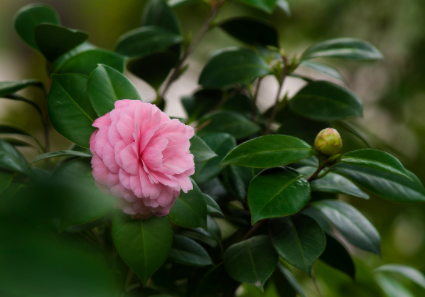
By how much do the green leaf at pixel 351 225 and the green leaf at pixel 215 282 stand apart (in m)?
0.18

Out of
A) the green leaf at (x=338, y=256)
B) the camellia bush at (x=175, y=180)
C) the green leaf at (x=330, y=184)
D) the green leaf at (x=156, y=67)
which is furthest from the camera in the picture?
the green leaf at (x=156, y=67)

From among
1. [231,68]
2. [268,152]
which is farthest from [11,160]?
[231,68]

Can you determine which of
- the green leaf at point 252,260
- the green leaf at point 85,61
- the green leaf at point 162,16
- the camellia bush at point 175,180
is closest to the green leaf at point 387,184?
the camellia bush at point 175,180

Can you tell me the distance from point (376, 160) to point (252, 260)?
0.21 m

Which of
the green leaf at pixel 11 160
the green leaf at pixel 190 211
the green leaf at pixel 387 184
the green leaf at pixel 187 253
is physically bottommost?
the green leaf at pixel 187 253

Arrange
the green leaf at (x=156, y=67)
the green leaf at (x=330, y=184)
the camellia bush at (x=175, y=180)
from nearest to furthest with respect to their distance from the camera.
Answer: the camellia bush at (x=175, y=180) → the green leaf at (x=330, y=184) → the green leaf at (x=156, y=67)

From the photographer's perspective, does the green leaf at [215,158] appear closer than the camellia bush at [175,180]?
No

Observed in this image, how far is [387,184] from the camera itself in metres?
0.49

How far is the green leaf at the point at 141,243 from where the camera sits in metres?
0.39

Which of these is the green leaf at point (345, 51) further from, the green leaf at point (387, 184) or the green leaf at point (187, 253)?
the green leaf at point (187, 253)

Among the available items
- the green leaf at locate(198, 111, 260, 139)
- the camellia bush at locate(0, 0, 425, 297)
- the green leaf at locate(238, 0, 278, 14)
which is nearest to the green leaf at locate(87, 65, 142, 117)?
the camellia bush at locate(0, 0, 425, 297)

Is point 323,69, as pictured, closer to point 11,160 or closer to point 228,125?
point 228,125

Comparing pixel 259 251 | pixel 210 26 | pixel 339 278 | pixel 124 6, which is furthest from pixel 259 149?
pixel 124 6

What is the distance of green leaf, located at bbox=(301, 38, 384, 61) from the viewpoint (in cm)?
66
